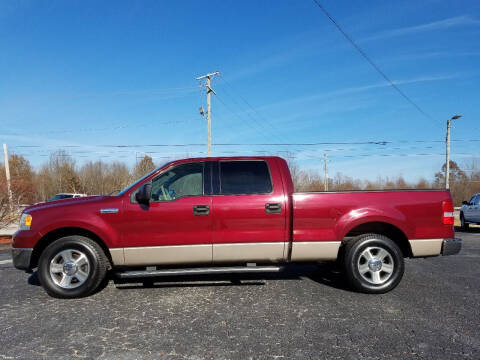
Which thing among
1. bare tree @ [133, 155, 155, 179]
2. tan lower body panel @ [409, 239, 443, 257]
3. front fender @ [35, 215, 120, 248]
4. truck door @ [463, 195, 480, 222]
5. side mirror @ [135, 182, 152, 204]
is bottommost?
truck door @ [463, 195, 480, 222]

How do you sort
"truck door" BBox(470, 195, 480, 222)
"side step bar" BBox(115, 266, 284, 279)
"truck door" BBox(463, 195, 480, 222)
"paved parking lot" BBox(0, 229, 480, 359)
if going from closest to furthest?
"paved parking lot" BBox(0, 229, 480, 359) < "side step bar" BBox(115, 266, 284, 279) < "truck door" BBox(470, 195, 480, 222) < "truck door" BBox(463, 195, 480, 222)

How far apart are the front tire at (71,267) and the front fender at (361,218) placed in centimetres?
327

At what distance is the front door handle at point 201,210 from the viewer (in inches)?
159

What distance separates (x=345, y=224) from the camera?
4.08 meters

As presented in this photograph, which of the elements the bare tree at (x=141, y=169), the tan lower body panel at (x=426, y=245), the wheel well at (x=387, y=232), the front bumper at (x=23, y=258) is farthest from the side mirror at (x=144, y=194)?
the bare tree at (x=141, y=169)

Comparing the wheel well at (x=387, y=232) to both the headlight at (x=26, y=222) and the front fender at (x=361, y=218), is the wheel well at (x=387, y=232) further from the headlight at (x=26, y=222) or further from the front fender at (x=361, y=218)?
the headlight at (x=26, y=222)

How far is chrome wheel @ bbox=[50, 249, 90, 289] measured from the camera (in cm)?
393

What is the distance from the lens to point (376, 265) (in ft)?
13.4

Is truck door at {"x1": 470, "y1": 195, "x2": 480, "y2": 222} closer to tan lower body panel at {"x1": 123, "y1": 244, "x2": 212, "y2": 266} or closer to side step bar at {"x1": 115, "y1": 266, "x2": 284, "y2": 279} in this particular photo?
side step bar at {"x1": 115, "y1": 266, "x2": 284, "y2": 279}

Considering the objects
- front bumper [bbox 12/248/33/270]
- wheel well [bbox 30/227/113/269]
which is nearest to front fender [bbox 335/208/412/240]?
wheel well [bbox 30/227/113/269]

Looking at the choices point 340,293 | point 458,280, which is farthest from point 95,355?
point 458,280

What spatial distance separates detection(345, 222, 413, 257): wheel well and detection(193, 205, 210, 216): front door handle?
6.99 feet

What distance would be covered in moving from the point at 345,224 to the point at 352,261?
51 cm

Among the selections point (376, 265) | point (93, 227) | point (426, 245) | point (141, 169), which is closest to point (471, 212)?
point (426, 245)
